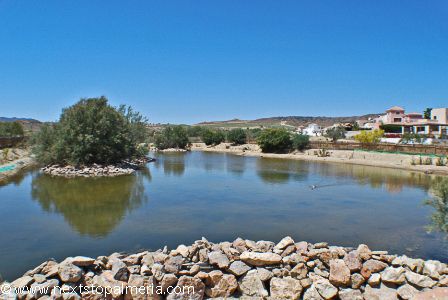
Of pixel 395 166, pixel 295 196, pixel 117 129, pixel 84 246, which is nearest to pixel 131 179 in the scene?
pixel 117 129

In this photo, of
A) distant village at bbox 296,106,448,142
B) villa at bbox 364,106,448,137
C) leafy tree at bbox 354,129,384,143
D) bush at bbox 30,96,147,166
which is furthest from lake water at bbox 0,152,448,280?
villa at bbox 364,106,448,137

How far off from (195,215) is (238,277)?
631cm

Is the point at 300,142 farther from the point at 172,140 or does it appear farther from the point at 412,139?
the point at 172,140

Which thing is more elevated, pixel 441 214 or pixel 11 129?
pixel 11 129

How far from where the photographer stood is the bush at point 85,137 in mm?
26031

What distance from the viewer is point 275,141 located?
47.4 meters

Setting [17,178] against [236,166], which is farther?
[236,166]

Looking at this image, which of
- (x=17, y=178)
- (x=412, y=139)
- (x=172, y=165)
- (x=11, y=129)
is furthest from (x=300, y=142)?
(x=11, y=129)

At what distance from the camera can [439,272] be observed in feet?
22.4

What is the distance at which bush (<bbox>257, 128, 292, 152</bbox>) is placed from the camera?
47.6 metres

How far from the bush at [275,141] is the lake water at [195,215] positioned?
2447 centimetres

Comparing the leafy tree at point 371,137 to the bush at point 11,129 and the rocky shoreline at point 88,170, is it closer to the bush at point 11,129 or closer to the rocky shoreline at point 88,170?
the rocky shoreline at point 88,170

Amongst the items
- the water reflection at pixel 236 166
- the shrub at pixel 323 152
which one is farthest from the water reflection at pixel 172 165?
the shrub at pixel 323 152

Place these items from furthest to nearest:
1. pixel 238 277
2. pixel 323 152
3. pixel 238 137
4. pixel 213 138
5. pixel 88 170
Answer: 1. pixel 213 138
2. pixel 238 137
3. pixel 323 152
4. pixel 88 170
5. pixel 238 277
